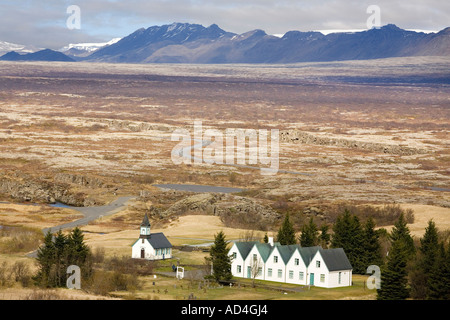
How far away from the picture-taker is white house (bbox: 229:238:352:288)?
235ft

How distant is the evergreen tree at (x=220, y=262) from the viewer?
73250 millimetres

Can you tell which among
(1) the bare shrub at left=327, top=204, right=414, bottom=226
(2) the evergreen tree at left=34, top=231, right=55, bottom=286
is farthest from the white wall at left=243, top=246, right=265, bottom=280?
(1) the bare shrub at left=327, top=204, right=414, bottom=226

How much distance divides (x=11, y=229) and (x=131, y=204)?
31206 mm

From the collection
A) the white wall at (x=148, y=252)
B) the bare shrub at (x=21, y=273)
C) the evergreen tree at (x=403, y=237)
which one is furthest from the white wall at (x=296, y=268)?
the bare shrub at (x=21, y=273)

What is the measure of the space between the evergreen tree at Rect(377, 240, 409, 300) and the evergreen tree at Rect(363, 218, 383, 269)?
13.5 m

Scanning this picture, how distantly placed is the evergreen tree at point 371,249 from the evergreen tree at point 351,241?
0.42m

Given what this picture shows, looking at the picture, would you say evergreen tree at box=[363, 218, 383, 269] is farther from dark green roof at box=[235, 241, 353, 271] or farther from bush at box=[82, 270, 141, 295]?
bush at box=[82, 270, 141, 295]

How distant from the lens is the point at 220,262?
73688 mm

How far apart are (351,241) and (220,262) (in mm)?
15756

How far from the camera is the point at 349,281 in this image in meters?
72.5

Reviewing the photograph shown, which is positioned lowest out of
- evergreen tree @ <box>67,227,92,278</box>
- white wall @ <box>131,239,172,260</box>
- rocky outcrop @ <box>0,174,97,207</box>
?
rocky outcrop @ <box>0,174,97,207</box>
